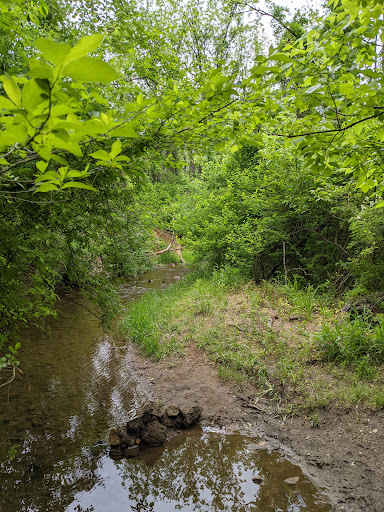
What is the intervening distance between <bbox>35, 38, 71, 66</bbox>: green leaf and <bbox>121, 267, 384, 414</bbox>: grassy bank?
4.93 meters

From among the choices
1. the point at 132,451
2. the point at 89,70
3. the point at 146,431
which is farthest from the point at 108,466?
the point at 89,70

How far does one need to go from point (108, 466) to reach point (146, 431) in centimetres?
57

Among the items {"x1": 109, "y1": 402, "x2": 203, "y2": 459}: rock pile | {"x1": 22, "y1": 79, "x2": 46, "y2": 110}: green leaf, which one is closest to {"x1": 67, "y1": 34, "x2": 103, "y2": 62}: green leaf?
{"x1": 22, "y1": 79, "x2": 46, "y2": 110}: green leaf

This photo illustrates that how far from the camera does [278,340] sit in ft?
19.7

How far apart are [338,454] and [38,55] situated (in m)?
5.30

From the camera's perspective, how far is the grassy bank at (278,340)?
189 inches

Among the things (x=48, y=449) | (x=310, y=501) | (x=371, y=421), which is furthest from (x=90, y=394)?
(x=371, y=421)

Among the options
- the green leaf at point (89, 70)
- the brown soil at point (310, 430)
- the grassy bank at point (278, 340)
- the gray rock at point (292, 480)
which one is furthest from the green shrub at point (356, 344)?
the green leaf at point (89, 70)

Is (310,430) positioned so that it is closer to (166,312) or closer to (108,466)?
(108,466)

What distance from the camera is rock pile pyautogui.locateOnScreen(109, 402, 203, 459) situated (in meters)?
4.11

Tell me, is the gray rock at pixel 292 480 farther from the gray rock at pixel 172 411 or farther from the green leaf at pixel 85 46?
the green leaf at pixel 85 46

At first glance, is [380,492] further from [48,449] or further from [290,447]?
[48,449]

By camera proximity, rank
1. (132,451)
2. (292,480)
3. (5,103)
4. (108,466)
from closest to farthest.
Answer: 1. (5,103)
2. (292,480)
3. (108,466)
4. (132,451)

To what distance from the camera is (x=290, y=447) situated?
407 cm
